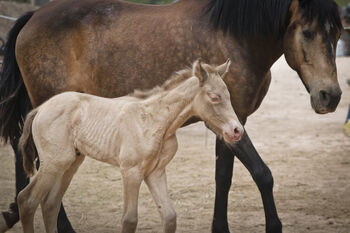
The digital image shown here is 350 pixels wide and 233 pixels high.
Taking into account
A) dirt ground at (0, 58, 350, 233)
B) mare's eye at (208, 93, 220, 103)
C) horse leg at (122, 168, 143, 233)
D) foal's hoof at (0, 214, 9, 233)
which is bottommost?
dirt ground at (0, 58, 350, 233)

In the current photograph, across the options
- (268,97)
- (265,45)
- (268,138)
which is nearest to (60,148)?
(265,45)

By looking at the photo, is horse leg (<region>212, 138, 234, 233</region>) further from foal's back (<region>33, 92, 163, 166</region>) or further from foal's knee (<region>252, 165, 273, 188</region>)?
foal's back (<region>33, 92, 163, 166</region>)

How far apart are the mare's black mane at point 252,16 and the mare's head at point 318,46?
0.05 m

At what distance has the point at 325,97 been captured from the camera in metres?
4.21

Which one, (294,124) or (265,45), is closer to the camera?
(265,45)

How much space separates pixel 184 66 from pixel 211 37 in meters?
0.34

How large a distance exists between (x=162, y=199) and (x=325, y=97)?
1.56 meters

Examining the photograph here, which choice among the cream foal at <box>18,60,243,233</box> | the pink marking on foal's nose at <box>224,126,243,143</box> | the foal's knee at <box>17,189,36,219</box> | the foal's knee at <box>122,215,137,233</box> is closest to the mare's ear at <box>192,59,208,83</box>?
the cream foal at <box>18,60,243,233</box>

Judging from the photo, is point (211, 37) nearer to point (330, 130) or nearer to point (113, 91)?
point (113, 91)

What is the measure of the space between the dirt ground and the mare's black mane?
1904mm

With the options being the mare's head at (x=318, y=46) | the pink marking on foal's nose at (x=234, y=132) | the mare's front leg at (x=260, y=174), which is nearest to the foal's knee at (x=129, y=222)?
the pink marking on foal's nose at (x=234, y=132)

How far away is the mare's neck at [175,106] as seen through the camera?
11.7ft

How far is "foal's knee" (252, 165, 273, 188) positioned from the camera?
4.33 meters

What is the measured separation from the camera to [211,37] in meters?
4.62
